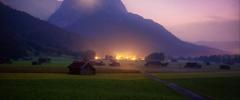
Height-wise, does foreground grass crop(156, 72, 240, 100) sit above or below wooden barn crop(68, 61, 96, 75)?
below

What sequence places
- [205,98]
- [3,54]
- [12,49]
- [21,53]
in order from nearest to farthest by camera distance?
[205,98]
[3,54]
[12,49]
[21,53]

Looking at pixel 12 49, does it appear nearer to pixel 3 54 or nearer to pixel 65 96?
pixel 3 54

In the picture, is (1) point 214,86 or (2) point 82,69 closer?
(1) point 214,86

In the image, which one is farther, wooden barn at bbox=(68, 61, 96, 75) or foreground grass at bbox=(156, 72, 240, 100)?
wooden barn at bbox=(68, 61, 96, 75)

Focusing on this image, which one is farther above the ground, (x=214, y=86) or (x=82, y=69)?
(x=82, y=69)

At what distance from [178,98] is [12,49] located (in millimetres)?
133264

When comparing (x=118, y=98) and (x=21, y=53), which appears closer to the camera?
(x=118, y=98)

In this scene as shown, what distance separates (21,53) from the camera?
171375 mm

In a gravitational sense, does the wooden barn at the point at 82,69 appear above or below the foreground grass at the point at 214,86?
above

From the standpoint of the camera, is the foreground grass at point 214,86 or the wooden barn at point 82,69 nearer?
the foreground grass at point 214,86

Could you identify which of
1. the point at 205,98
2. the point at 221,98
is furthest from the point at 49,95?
the point at 221,98

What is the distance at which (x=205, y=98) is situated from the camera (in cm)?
3884

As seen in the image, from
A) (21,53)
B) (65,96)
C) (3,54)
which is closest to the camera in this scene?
(65,96)

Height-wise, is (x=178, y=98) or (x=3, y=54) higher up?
(x=3, y=54)
